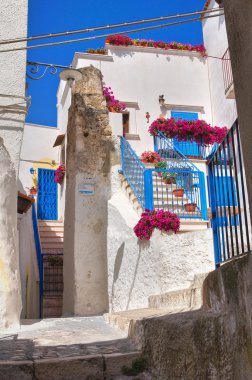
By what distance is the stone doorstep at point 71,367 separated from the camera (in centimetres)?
416

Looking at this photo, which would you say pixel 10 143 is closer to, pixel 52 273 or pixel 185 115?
pixel 52 273

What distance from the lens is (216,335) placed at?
120 inches

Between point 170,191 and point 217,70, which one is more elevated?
point 217,70

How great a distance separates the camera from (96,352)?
4.74 meters

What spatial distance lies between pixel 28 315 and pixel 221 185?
10165 millimetres

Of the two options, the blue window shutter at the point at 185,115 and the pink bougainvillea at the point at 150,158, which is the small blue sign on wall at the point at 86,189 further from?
the blue window shutter at the point at 185,115

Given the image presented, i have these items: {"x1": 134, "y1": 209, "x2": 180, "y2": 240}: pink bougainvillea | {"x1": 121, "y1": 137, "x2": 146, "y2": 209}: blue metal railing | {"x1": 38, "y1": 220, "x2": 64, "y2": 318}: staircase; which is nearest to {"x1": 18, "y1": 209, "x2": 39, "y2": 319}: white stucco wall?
{"x1": 38, "y1": 220, "x2": 64, "y2": 318}: staircase

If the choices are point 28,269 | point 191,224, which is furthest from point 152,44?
point 191,224

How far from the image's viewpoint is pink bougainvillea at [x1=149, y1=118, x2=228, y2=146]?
51.3ft

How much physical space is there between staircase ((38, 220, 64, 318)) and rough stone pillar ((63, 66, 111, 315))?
2.11 meters

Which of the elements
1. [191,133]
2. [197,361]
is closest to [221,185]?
[197,361]

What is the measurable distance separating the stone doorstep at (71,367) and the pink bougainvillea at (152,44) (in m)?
14.5

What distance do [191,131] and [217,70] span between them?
2.94 metres

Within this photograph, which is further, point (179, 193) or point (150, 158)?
point (150, 158)
